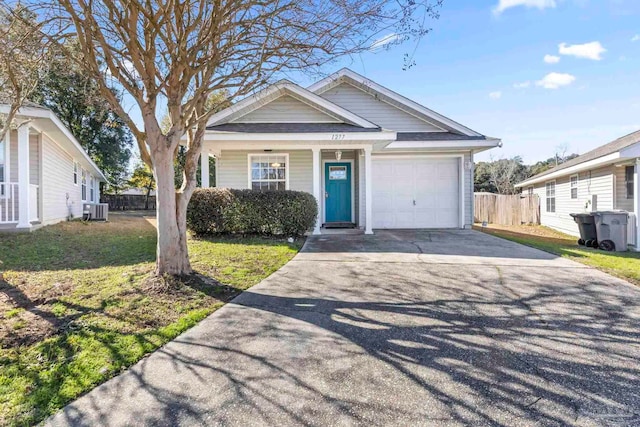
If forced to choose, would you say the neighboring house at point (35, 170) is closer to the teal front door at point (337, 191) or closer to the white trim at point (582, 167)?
the teal front door at point (337, 191)

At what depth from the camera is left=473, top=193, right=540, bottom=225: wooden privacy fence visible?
20.8 metres

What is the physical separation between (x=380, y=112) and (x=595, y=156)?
27.6 ft

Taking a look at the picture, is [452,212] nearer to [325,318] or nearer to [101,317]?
[325,318]

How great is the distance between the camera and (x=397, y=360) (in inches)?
121

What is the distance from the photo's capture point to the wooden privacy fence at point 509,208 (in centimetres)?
2075

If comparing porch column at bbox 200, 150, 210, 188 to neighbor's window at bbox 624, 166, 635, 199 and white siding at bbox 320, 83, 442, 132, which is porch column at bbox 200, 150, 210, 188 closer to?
white siding at bbox 320, 83, 442, 132

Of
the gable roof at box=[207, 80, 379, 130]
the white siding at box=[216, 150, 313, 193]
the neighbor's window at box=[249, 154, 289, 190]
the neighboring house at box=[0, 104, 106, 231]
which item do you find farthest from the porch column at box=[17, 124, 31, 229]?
the neighbor's window at box=[249, 154, 289, 190]

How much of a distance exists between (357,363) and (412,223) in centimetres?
1052

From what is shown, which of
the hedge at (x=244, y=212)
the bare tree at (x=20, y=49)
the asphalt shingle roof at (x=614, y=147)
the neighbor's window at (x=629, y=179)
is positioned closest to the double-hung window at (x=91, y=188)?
the hedge at (x=244, y=212)

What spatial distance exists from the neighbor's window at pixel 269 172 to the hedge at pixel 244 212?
2380 millimetres

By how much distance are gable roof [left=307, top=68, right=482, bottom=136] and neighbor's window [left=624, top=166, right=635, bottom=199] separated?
5566mm

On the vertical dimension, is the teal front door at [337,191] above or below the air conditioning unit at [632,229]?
above

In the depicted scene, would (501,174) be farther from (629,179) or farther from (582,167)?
(629,179)

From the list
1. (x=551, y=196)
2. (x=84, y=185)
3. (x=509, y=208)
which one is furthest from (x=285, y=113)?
(x=84, y=185)
